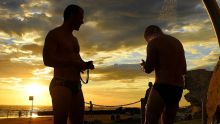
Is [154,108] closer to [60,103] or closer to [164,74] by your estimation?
A: [164,74]

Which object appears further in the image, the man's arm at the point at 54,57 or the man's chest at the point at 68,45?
the man's chest at the point at 68,45

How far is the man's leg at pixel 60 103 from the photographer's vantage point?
459 cm

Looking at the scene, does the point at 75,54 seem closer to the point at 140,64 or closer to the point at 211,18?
the point at 140,64

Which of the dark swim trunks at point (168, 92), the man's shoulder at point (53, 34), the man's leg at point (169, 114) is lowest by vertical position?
the man's leg at point (169, 114)

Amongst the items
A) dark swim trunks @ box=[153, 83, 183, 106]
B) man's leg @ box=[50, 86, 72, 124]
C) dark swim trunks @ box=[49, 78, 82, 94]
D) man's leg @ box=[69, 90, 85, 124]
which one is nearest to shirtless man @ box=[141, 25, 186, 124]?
dark swim trunks @ box=[153, 83, 183, 106]

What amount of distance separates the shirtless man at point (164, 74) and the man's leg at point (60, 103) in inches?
53.7

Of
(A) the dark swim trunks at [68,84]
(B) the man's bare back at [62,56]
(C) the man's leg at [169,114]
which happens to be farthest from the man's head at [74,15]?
(C) the man's leg at [169,114]

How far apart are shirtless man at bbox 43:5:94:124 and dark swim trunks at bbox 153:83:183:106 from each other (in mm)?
1173

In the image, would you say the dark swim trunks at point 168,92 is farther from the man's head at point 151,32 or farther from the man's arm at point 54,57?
the man's arm at point 54,57

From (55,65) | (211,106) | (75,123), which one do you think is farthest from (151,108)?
(211,106)

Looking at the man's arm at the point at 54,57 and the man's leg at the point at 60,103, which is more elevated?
the man's arm at the point at 54,57

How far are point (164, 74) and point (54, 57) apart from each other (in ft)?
5.41

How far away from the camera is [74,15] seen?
498 centimetres

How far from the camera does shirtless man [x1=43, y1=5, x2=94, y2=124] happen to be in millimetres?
4629
